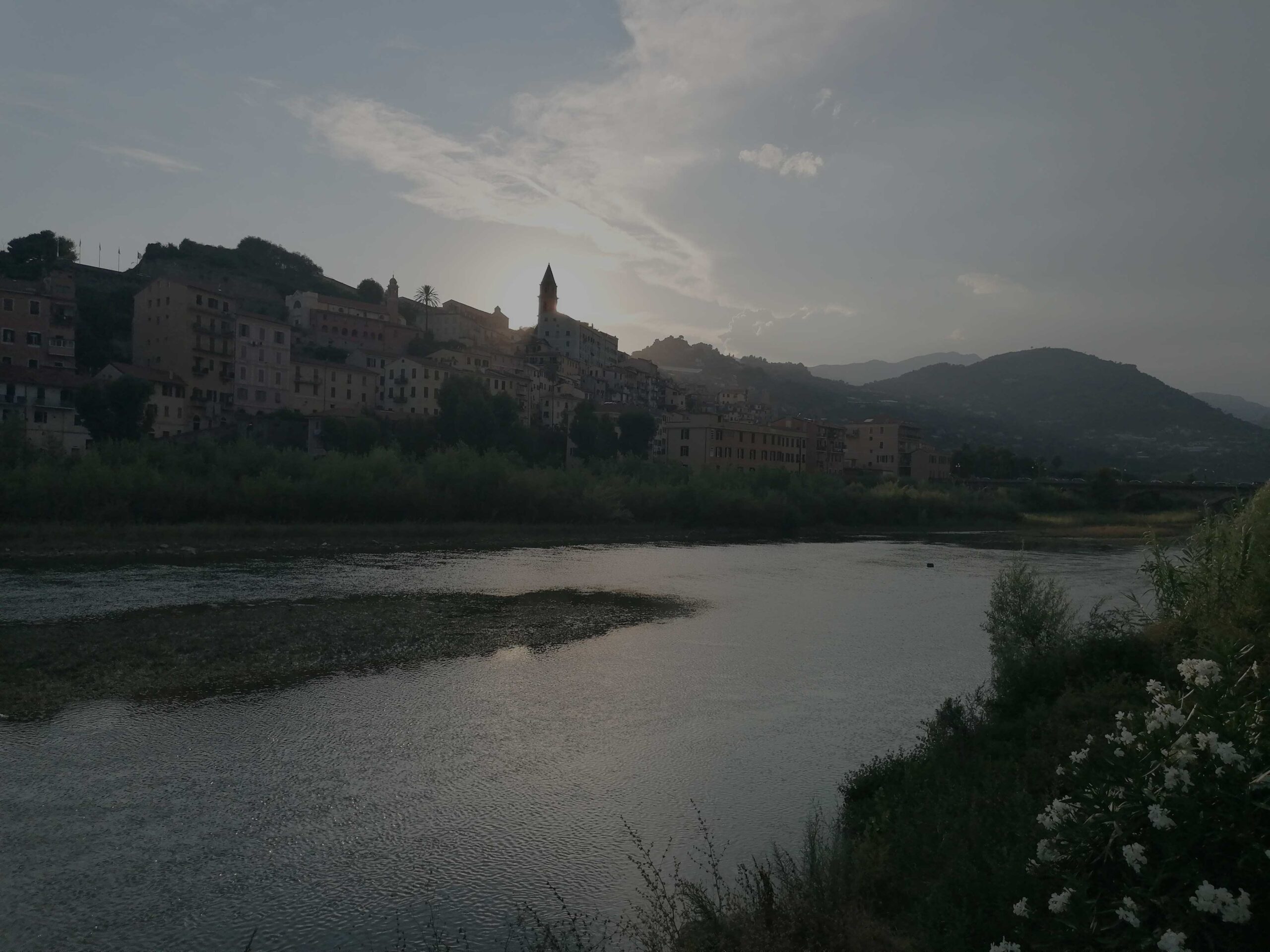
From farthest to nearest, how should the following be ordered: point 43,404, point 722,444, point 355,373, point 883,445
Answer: point 883,445
point 722,444
point 355,373
point 43,404

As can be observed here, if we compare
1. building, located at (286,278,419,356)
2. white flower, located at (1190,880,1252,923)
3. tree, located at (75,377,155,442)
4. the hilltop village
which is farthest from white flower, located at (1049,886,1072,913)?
building, located at (286,278,419,356)

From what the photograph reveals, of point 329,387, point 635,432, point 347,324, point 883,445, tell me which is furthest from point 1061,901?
point 883,445

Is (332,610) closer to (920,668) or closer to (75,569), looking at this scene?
(75,569)

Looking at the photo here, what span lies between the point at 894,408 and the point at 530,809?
195 meters

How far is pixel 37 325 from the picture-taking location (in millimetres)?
60406

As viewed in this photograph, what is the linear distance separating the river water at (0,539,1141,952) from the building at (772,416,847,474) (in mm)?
77269

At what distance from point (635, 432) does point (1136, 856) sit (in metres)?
76.1

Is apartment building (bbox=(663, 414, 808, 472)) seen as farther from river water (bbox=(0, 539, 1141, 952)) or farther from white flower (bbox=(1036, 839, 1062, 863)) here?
white flower (bbox=(1036, 839, 1062, 863))

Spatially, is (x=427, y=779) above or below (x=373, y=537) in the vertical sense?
below

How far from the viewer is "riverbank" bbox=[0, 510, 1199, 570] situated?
3344cm

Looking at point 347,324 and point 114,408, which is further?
point 347,324

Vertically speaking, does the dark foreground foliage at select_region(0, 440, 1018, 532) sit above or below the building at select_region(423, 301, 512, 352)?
below

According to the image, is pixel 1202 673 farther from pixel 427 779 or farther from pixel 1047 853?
pixel 427 779

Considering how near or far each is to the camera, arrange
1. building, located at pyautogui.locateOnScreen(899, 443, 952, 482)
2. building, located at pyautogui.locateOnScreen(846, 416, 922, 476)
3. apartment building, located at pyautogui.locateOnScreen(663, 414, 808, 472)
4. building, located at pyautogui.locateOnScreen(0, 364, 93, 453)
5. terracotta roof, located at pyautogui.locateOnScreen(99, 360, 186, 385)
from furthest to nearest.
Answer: building, located at pyautogui.locateOnScreen(846, 416, 922, 476) < building, located at pyautogui.locateOnScreen(899, 443, 952, 482) < apartment building, located at pyautogui.locateOnScreen(663, 414, 808, 472) < terracotta roof, located at pyautogui.locateOnScreen(99, 360, 186, 385) < building, located at pyautogui.locateOnScreen(0, 364, 93, 453)
